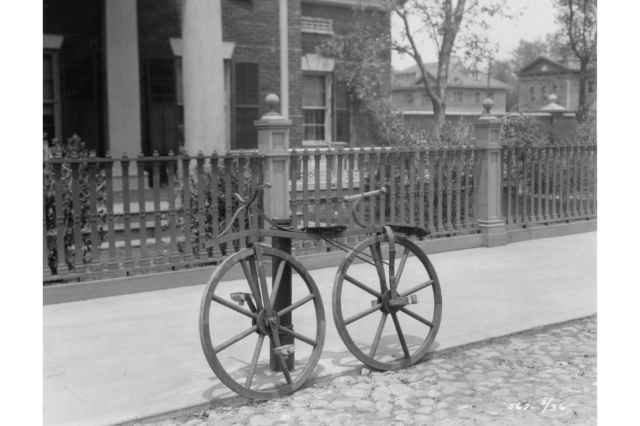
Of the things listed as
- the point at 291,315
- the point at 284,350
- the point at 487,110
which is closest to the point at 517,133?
the point at 487,110

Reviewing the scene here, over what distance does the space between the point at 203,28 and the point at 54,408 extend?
7259 mm

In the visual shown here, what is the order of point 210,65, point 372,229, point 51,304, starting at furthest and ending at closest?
point 210,65 → point 51,304 → point 372,229

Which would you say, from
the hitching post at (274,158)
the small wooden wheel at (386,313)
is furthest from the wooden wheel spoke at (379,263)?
the hitching post at (274,158)

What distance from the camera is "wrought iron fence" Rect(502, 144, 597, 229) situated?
10.8 m

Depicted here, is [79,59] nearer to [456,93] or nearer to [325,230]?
[325,230]

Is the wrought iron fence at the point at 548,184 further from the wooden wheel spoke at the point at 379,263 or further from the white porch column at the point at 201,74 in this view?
the wooden wheel spoke at the point at 379,263

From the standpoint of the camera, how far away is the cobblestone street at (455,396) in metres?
4.34

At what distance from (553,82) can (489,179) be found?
1225 cm

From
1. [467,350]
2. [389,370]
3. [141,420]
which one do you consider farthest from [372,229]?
[141,420]

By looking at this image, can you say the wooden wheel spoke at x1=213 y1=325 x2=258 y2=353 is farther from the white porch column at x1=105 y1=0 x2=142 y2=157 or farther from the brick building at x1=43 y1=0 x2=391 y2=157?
the white porch column at x1=105 y1=0 x2=142 y2=157

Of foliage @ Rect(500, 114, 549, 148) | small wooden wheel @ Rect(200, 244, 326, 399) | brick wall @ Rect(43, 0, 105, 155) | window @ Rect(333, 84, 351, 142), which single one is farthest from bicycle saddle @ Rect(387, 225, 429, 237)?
window @ Rect(333, 84, 351, 142)

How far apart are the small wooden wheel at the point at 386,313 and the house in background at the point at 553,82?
15.0 m

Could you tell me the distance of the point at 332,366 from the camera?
5.26 meters

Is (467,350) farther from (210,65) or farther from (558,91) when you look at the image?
(558,91)
